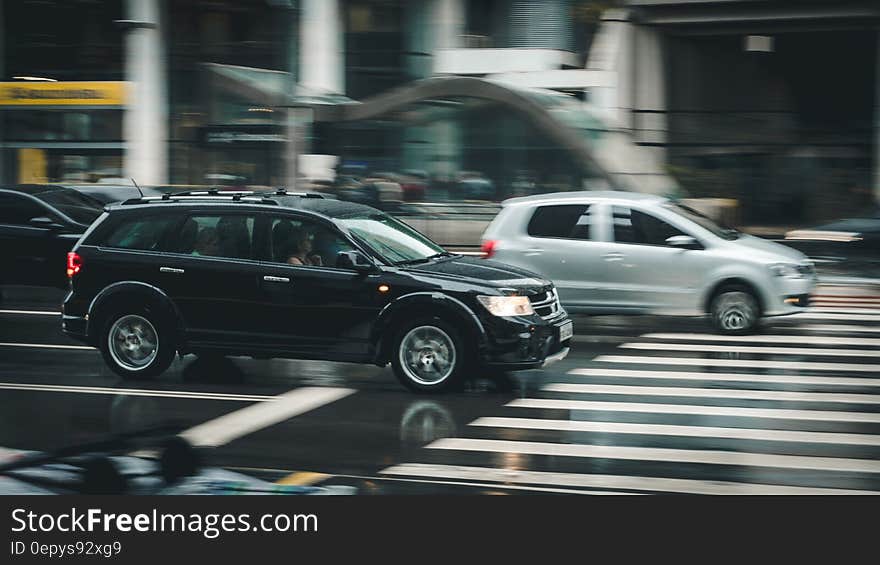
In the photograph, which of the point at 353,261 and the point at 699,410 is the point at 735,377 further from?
the point at 353,261

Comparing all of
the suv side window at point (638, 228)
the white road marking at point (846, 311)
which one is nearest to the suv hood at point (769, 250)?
the suv side window at point (638, 228)

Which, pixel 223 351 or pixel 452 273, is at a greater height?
pixel 452 273

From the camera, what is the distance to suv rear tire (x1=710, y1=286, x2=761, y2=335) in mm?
14234

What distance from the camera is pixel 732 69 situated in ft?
111

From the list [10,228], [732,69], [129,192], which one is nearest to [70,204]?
[10,228]

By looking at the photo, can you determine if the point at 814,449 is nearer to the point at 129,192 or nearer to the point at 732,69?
the point at 129,192

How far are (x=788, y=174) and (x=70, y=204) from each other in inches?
628

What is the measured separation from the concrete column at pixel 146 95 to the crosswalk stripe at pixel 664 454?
29149mm

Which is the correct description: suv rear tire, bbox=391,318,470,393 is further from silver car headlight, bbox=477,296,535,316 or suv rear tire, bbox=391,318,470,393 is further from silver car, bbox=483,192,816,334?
silver car, bbox=483,192,816,334

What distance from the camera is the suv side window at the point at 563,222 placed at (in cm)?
1466

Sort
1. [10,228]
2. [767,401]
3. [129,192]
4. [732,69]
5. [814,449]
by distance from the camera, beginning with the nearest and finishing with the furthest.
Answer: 1. [814,449]
2. [767,401]
3. [10,228]
4. [129,192]
5. [732,69]

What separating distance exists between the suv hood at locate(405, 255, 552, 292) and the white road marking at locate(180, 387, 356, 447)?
1.24 meters

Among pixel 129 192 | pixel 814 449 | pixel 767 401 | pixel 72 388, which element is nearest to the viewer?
pixel 814 449

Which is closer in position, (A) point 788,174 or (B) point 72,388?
(B) point 72,388
